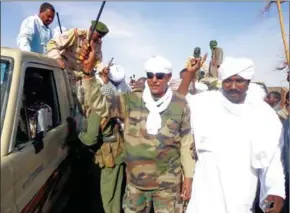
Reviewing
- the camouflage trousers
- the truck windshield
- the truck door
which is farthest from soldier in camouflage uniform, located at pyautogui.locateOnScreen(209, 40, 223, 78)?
the truck windshield

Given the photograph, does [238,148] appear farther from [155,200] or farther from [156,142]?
[155,200]

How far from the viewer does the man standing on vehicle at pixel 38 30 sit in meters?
5.79

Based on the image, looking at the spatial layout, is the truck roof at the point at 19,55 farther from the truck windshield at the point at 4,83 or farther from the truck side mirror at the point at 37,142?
the truck side mirror at the point at 37,142

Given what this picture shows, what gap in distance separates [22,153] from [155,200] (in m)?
1.29

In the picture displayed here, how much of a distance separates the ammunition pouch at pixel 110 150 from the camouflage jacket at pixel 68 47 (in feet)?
4.17

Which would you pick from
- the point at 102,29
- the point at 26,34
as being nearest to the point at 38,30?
the point at 26,34

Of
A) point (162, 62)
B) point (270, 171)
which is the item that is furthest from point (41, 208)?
point (270, 171)

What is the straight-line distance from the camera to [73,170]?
5.05 meters

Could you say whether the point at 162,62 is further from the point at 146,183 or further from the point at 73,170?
the point at 73,170

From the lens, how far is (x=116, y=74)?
5.22m

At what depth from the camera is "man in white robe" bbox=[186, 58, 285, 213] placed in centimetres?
311

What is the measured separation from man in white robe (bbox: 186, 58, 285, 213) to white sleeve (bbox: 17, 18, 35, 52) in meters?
3.22

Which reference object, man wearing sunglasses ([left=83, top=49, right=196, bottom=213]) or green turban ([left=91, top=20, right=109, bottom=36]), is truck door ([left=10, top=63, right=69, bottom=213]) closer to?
man wearing sunglasses ([left=83, top=49, right=196, bottom=213])

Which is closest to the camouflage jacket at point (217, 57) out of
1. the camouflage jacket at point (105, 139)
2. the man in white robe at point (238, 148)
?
the camouflage jacket at point (105, 139)
